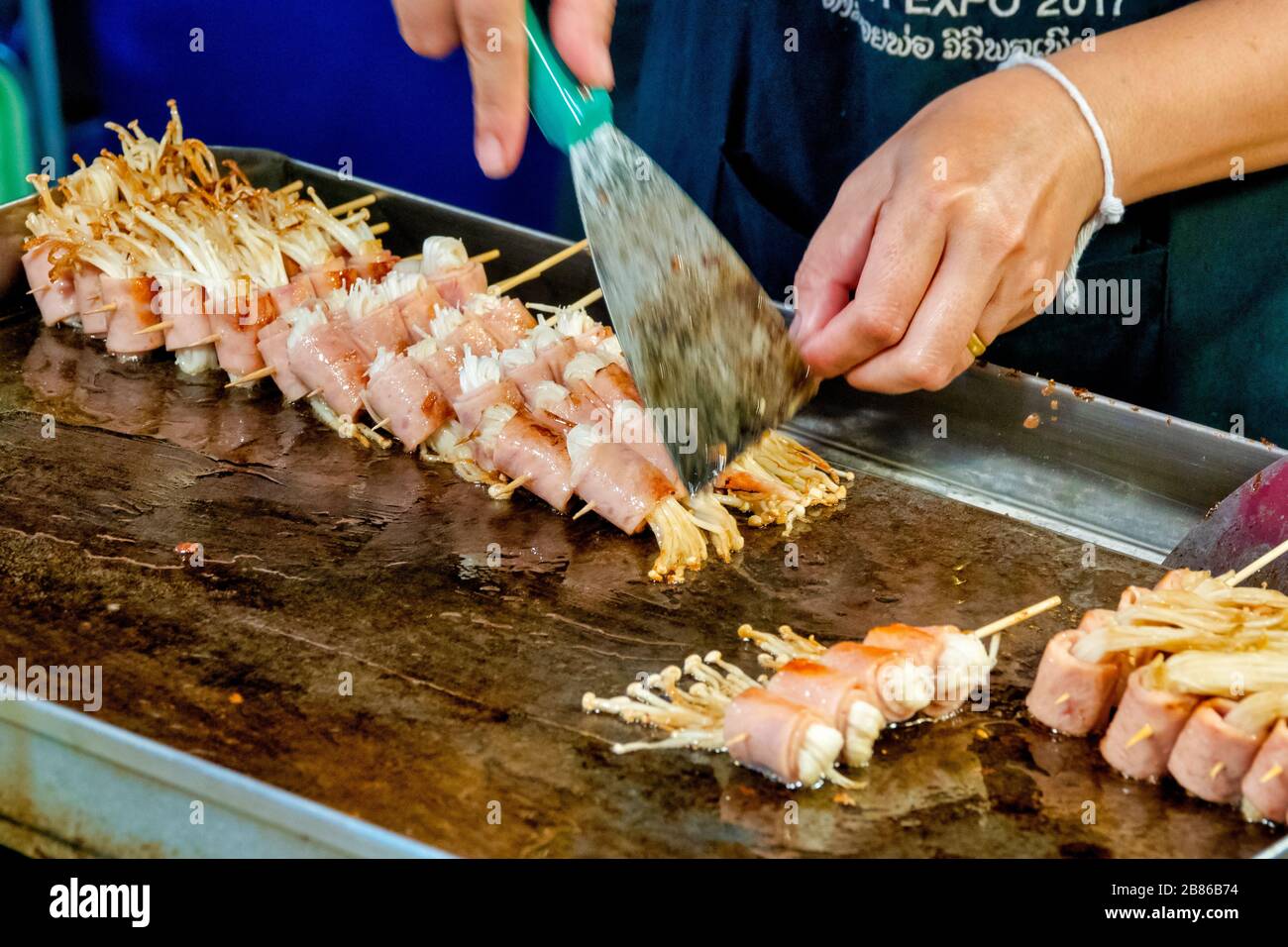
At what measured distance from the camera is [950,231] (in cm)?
309

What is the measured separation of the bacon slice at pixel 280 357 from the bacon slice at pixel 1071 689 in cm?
236

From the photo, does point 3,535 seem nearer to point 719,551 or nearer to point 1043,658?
point 719,551

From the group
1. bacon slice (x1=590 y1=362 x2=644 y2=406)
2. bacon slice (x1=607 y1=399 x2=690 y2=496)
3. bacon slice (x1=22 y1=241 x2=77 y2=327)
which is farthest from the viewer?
bacon slice (x1=22 y1=241 x2=77 y2=327)

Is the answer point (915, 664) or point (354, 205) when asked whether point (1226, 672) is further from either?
point (354, 205)

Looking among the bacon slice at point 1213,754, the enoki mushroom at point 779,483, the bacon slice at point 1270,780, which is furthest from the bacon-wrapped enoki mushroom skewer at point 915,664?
the enoki mushroom at point 779,483

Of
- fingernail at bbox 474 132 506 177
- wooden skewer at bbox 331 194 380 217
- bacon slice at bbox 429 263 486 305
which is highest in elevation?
fingernail at bbox 474 132 506 177

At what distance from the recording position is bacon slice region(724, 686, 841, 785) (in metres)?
2.73

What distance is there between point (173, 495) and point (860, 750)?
202 cm

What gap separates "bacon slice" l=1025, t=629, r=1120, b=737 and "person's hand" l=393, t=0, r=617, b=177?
1.62 meters

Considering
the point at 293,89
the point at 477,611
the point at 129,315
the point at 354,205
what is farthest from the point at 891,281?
the point at 293,89

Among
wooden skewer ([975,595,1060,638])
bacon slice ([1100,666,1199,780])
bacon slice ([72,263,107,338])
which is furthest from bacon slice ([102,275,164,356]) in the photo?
bacon slice ([1100,666,1199,780])

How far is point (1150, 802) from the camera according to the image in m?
2.79

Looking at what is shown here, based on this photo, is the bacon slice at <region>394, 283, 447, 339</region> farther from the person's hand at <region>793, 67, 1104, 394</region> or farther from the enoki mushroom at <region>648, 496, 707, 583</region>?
the person's hand at <region>793, 67, 1104, 394</region>

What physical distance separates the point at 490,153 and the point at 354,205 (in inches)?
68.1
